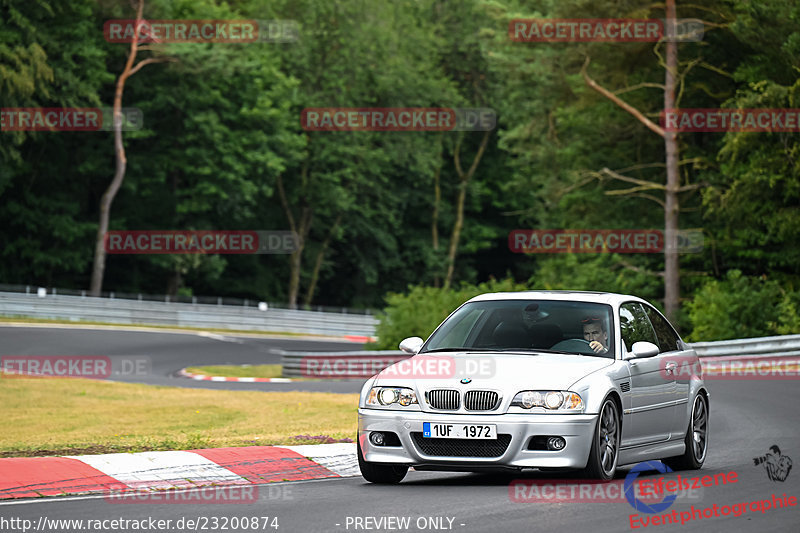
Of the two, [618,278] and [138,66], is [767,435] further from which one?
[138,66]

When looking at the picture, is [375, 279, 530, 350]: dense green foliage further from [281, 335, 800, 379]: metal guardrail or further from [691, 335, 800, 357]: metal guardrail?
[691, 335, 800, 357]: metal guardrail

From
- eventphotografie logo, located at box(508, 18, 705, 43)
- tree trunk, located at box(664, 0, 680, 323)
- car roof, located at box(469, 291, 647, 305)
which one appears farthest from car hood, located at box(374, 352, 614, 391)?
eventphotografie logo, located at box(508, 18, 705, 43)

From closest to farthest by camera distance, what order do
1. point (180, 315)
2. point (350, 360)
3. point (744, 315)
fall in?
point (350, 360) < point (744, 315) < point (180, 315)

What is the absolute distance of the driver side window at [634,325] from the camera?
1080 centimetres

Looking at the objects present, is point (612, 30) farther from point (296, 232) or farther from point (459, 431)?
point (459, 431)

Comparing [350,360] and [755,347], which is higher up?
[755,347]

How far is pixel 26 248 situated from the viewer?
57750 millimetres

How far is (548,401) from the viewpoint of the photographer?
9.41 metres

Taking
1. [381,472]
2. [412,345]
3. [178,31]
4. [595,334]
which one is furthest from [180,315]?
[381,472]

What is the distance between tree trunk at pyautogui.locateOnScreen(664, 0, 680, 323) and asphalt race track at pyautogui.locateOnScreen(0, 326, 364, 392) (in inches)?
443

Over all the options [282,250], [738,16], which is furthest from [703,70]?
[282,250]

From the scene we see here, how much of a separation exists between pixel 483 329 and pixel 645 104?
35.8 m

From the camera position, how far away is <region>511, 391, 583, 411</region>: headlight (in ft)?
30.9

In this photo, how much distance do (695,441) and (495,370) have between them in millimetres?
2808
